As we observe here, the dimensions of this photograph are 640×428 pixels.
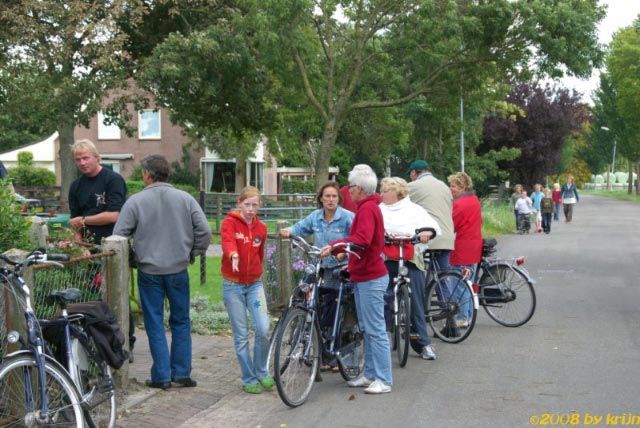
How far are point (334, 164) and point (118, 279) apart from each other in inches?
2055

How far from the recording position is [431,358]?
9.29m

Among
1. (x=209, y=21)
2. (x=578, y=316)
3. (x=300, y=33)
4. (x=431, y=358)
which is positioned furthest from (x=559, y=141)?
(x=431, y=358)

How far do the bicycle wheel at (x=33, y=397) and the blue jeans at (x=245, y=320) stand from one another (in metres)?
2.36

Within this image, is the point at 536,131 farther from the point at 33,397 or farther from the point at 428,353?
the point at 33,397

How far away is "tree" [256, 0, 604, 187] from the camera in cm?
2131

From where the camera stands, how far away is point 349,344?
8.13m

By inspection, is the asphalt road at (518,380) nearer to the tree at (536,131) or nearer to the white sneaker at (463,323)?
the white sneaker at (463,323)

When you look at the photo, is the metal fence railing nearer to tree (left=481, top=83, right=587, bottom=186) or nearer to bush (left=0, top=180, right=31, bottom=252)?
bush (left=0, top=180, right=31, bottom=252)

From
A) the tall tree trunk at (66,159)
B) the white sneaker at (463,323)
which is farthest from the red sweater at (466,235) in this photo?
the tall tree trunk at (66,159)

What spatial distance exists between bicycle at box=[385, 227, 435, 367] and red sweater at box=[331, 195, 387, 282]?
955 millimetres

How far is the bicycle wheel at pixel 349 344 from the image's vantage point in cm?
809

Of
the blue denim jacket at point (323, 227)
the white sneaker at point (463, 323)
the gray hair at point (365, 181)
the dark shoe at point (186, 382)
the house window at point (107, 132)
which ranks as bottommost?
the dark shoe at point (186, 382)

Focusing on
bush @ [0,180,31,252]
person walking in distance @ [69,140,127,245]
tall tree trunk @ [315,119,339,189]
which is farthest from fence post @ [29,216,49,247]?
tall tree trunk @ [315,119,339,189]

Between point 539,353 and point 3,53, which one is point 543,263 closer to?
point 539,353
